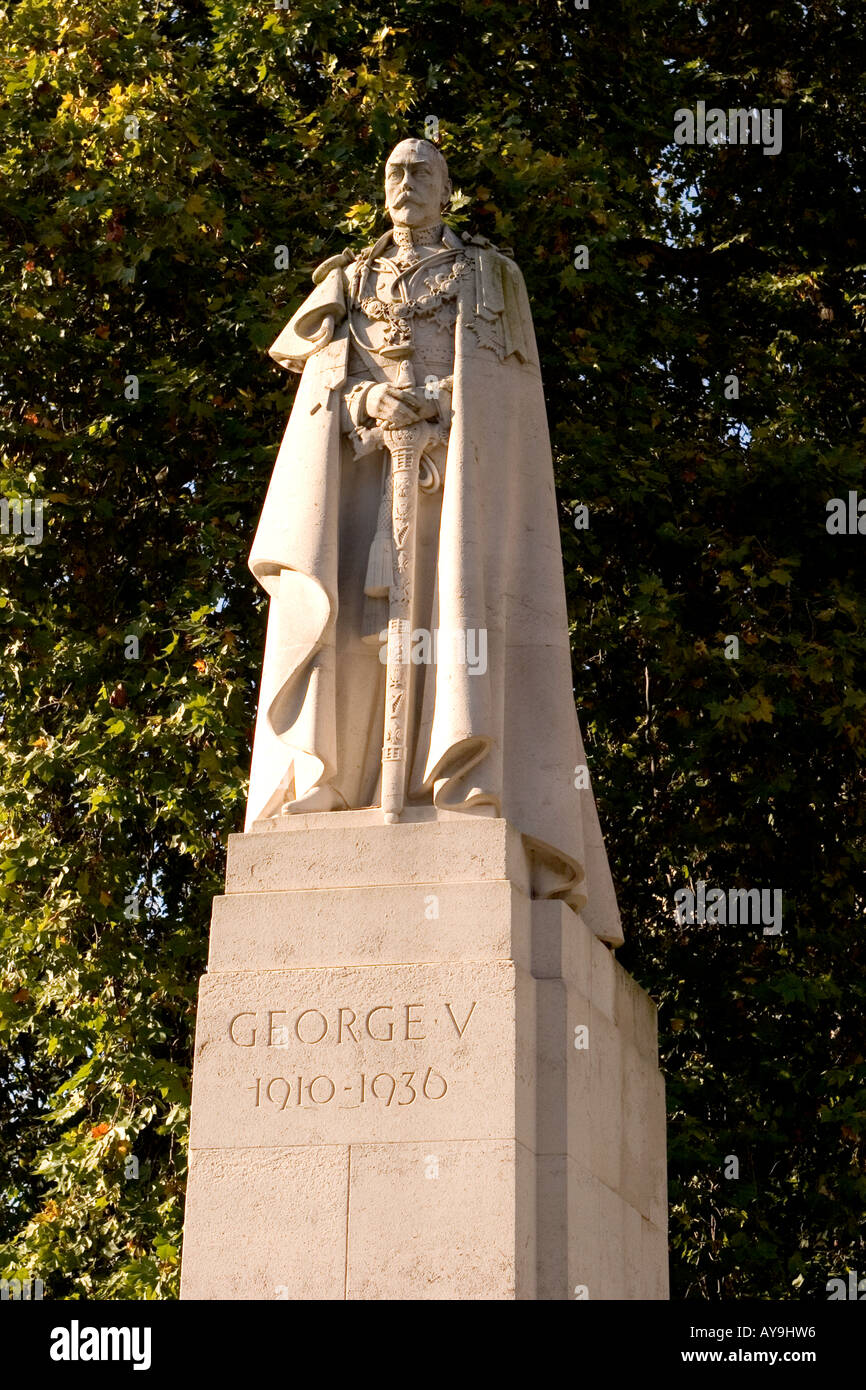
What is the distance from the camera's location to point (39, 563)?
57.4 ft

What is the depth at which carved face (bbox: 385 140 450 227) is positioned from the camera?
37.2 feet

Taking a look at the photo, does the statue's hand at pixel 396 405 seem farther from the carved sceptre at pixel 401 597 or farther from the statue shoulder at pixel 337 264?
the statue shoulder at pixel 337 264

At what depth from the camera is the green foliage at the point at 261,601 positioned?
53.1 ft

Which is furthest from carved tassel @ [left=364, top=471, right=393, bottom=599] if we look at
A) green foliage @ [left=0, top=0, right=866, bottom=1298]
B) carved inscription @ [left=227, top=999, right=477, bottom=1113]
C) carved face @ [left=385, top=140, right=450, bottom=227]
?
green foliage @ [left=0, top=0, right=866, bottom=1298]

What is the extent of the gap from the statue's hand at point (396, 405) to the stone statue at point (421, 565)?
0.03 feet

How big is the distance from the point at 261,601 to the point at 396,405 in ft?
21.6

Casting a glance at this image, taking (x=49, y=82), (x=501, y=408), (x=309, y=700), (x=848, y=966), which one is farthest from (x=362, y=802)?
(x=49, y=82)

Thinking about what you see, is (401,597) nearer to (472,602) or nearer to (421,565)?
(421,565)

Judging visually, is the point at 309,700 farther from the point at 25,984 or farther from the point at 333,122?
the point at 333,122

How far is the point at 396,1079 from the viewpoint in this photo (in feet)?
31.5

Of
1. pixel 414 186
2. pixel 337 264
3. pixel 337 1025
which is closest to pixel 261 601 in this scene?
pixel 337 264

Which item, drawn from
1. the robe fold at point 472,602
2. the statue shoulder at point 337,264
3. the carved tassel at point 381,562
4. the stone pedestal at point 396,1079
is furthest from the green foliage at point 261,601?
the stone pedestal at point 396,1079

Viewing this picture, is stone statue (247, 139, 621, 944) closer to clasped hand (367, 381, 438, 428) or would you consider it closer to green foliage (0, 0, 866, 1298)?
clasped hand (367, 381, 438, 428)

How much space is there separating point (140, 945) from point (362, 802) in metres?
6.13
